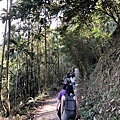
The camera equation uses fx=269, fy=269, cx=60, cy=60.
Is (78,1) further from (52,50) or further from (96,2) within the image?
(52,50)

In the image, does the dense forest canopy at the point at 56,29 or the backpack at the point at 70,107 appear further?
the dense forest canopy at the point at 56,29

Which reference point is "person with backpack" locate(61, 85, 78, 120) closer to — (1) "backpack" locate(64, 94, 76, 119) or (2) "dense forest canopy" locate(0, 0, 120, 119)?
(1) "backpack" locate(64, 94, 76, 119)

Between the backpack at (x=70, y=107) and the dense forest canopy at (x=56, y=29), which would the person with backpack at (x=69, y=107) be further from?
the dense forest canopy at (x=56, y=29)

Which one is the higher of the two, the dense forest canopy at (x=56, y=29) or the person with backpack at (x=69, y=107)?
the dense forest canopy at (x=56, y=29)

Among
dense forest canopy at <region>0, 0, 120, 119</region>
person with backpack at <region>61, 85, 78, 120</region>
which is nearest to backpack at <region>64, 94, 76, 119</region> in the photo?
person with backpack at <region>61, 85, 78, 120</region>

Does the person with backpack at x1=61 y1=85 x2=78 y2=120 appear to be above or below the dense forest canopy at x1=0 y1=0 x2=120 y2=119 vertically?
below

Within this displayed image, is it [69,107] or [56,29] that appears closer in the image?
[69,107]

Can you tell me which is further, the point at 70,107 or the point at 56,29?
the point at 56,29

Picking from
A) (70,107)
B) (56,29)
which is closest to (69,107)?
(70,107)

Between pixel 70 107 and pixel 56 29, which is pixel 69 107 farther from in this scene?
pixel 56 29

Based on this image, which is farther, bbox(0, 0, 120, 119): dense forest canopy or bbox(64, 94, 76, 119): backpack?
bbox(0, 0, 120, 119): dense forest canopy

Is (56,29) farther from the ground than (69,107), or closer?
farther from the ground

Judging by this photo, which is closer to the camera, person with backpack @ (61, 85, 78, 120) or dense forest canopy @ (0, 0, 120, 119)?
person with backpack @ (61, 85, 78, 120)

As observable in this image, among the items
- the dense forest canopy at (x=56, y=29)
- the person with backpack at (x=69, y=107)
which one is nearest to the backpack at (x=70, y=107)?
the person with backpack at (x=69, y=107)
